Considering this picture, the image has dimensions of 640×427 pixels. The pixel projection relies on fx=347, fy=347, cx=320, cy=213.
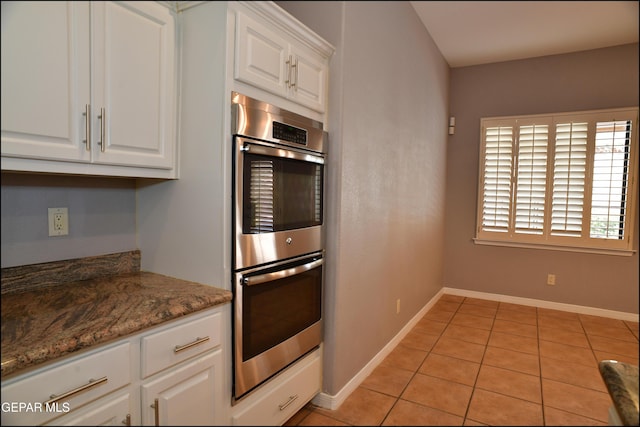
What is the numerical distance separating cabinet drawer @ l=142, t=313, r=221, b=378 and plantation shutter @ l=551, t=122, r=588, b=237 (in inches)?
31.7

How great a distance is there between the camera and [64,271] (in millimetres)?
1008

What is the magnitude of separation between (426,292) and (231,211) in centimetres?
194

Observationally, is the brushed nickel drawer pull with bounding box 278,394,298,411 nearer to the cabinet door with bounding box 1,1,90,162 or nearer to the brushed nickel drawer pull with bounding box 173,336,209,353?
the brushed nickel drawer pull with bounding box 173,336,209,353

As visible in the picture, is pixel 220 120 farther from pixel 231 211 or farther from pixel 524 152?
pixel 524 152

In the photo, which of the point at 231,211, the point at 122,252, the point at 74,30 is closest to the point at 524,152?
the point at 231,211

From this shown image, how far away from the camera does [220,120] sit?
3.02 feet

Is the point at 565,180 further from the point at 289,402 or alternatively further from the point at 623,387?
the point at 289,402

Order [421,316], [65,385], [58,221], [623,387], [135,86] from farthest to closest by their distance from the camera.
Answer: [421,316] < [58,221] < [135,86] < [65,385] < [623,387]

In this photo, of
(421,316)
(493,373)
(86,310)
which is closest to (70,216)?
(86,310)

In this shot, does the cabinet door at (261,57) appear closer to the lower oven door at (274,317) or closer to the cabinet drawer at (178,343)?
the lower oven door at (274,317)

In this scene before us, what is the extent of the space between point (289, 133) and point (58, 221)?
0.71 meters

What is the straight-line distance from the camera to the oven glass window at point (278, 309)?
101 centimetres

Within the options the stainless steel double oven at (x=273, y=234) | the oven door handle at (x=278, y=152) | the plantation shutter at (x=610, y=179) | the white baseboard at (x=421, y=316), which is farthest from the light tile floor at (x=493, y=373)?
the oven door handle at (x=278, y=152)

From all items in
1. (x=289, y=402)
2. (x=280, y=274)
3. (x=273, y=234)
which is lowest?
(x=289, y=402)
